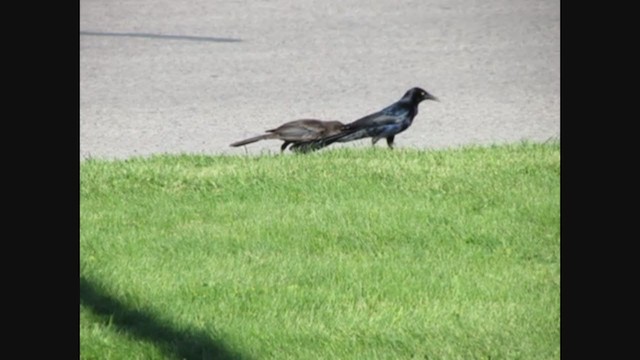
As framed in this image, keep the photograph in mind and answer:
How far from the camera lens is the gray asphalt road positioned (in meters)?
7.73

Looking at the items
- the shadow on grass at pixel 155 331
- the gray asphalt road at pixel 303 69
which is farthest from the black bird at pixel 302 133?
the shadow on grass at pixel 155 331

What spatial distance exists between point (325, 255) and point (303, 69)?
4.80 metres

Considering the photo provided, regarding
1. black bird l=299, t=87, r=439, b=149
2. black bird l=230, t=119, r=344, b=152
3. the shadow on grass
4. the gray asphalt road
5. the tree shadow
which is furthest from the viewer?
the tree shadow

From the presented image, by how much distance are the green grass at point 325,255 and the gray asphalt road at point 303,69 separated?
3.53ft

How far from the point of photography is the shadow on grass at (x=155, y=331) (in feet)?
12.7

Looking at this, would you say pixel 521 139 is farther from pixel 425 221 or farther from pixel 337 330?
pixel 337 330

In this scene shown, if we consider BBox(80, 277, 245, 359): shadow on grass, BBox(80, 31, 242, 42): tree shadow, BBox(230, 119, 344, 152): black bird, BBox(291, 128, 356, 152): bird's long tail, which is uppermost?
BBox(80, 277, 245, 359): shadow on grass

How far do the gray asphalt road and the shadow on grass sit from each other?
9.31ft

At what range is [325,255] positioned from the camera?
4898mm

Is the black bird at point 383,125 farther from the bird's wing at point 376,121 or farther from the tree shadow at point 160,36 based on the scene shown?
the tree shadow at point 160,36

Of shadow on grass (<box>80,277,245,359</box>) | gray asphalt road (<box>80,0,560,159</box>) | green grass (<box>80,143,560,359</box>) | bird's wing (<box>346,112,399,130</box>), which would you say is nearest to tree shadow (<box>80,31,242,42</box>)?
gray asphalt road (<box>80,0,560,159</box>)

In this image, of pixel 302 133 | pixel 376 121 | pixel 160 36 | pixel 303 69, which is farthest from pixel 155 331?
pixel 160 36

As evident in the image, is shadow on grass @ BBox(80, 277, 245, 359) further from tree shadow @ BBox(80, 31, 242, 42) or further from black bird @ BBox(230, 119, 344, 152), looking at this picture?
tree shadow @ BBox(80, 31, 242, 42)

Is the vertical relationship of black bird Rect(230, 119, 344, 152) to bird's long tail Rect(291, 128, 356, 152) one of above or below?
above
